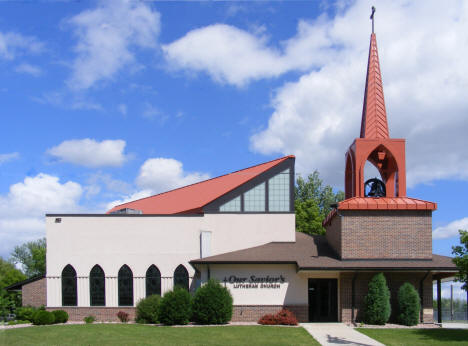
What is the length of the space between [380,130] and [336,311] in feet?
30.9

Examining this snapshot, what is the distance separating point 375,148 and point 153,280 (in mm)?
13563

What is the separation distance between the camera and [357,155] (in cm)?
2606

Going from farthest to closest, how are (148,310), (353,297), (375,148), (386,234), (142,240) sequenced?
(142,240) → (375,148) → (148,310) → (386,234) → (353,297)

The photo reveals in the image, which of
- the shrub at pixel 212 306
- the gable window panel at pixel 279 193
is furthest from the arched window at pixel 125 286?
the gable window panel at pixel 279 193

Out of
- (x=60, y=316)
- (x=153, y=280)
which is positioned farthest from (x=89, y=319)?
(x=153, y=280)

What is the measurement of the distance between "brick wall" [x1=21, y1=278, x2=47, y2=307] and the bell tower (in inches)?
706

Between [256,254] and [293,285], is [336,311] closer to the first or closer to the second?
[293,285]

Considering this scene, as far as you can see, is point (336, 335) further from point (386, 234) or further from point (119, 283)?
point (119, 283)

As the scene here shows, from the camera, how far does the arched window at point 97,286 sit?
27844 mm

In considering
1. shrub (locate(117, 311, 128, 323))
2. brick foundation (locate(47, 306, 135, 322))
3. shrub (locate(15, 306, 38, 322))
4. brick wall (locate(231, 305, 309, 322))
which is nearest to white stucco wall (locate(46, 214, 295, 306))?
brick foundation (locate(47, 306, 135, 322))

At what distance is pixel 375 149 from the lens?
27.0m

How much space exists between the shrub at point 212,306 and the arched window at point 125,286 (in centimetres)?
561

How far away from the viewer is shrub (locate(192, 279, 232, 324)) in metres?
23.3

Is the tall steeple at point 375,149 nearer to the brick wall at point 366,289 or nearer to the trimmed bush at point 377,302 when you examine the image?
the brick wall at point 366,289
